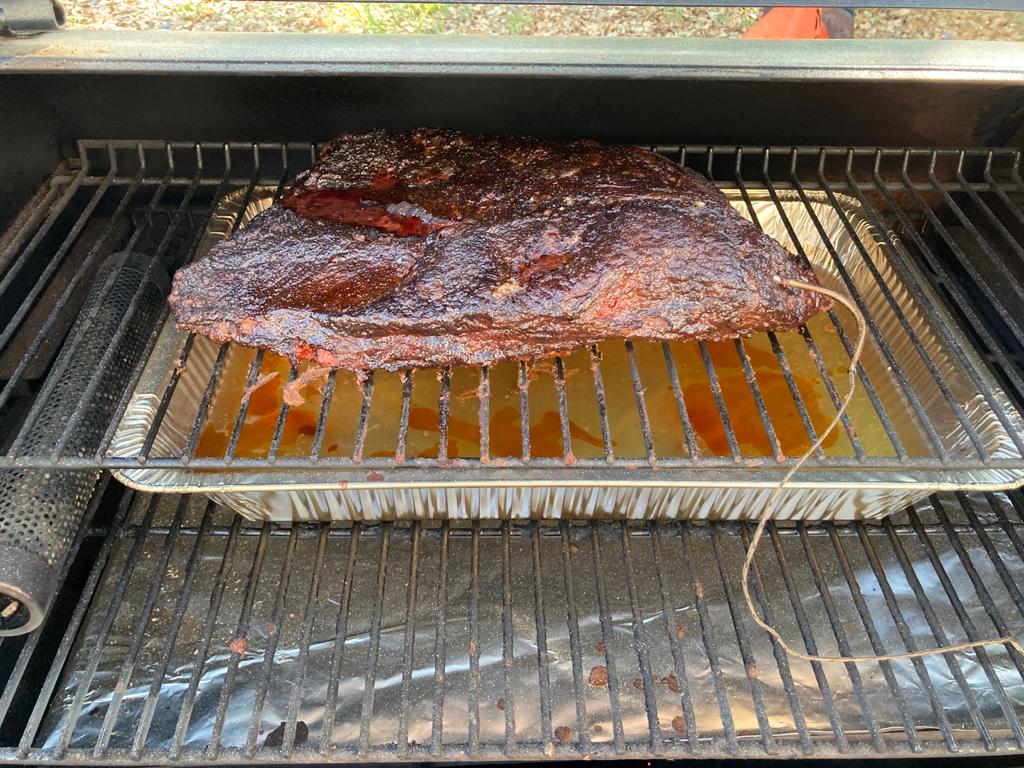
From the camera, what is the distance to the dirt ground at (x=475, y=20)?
Result: 13.9ft

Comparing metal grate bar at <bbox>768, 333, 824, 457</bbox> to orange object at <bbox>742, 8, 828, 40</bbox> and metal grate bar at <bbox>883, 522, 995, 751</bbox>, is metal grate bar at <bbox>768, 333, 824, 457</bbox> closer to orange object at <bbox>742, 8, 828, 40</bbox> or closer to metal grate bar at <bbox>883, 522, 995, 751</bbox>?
metal grate bar at <bbox>883, 522, 995, 751</bbox>

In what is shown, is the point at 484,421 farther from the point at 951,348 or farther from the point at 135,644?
the point at 951,348

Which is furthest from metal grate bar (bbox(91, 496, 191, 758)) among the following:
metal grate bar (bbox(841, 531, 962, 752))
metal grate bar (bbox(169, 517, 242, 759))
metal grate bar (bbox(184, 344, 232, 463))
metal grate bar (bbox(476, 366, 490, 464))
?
metal grate bar (bbox(841, 531, 962, 752))

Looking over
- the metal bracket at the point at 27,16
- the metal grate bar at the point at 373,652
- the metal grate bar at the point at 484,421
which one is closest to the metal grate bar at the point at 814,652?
the metal grate bar at the point at 484,421

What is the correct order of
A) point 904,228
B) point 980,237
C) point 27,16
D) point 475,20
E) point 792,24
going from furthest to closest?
point 475,20
point 792,24
point 904,228
point 980,237
point 27,16

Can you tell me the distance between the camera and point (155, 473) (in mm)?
1891

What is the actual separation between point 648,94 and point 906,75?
0.91m

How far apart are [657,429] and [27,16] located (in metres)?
2.02

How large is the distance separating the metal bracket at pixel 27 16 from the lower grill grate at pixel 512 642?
4.21ft

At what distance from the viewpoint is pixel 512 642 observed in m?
1.87

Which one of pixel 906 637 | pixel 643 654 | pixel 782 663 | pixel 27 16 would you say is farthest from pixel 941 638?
pixel 27 16

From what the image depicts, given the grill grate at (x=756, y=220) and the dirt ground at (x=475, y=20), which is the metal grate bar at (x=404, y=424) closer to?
the grill grate at (x=756, y=220)

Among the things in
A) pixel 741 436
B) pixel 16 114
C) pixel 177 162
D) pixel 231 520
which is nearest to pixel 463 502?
pixel 231 520

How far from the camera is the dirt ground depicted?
4246 millimetres
